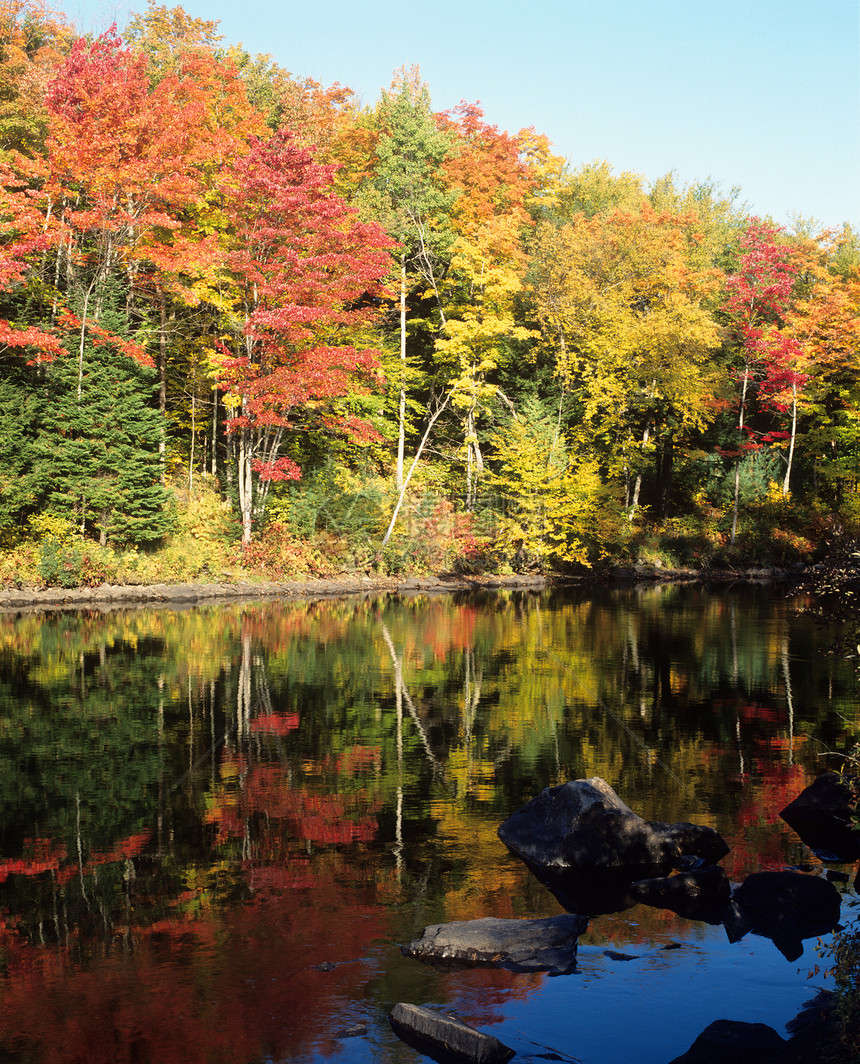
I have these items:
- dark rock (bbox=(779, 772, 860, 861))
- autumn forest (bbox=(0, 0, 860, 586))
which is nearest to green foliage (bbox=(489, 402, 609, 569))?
autumn forest (bbox=(0, 0, 860, 586))

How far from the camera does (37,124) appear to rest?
3228 cm

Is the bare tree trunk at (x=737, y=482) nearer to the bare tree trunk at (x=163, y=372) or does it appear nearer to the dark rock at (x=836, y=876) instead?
the bare tree trunk at (x=163, y=372)

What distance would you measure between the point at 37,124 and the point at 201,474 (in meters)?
12.4

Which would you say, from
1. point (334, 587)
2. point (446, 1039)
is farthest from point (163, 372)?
point (446, 1039)

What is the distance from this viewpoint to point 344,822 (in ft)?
29.5

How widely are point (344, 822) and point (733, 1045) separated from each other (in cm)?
455

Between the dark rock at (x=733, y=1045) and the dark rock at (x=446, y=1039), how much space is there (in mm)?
947

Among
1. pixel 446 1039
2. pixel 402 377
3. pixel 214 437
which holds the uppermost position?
pixel 402 377

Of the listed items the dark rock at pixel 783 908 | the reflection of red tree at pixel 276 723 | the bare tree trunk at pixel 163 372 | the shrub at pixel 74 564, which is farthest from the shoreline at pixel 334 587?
the dark rock at pixel 783 908

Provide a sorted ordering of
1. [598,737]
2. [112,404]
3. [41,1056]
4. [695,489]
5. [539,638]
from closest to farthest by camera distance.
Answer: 1. [41,1056]
2. [598,737]
3. [539,638]
4. [112,404]
5. [695,489]

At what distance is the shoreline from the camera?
25625mm

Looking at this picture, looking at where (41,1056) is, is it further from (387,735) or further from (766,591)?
(766,591)

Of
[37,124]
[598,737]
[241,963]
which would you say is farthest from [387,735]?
[37,124]

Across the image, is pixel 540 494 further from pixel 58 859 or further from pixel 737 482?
pixel 58 859
